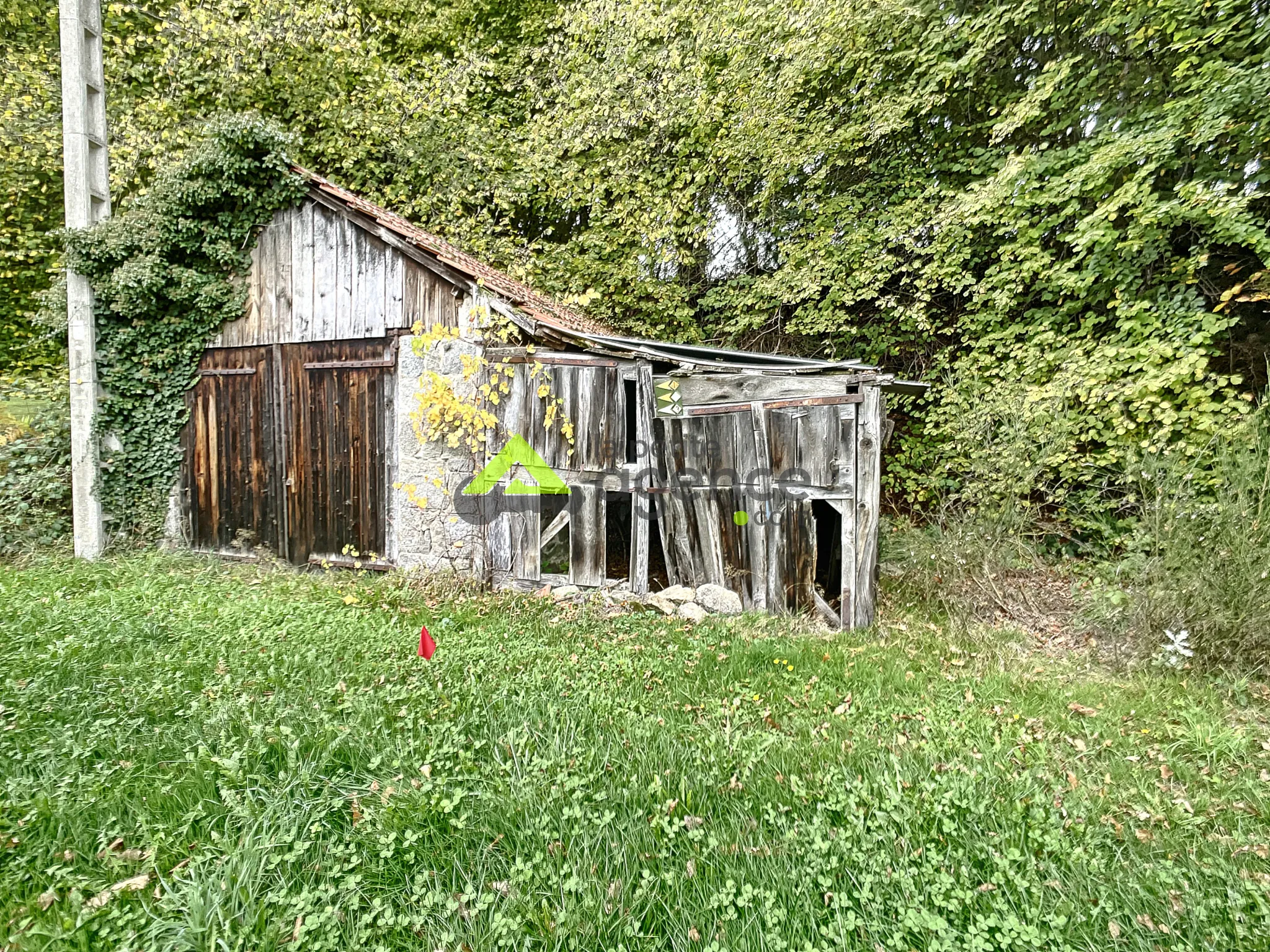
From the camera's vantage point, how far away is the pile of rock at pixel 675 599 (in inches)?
226

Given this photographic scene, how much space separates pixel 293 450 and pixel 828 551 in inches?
273

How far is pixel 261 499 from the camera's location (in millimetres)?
7375

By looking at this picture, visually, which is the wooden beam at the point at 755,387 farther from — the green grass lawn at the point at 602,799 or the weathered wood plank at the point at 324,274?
the weathered wood plank at the point at 324,274

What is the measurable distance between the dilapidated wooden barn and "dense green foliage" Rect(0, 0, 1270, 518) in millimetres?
2750

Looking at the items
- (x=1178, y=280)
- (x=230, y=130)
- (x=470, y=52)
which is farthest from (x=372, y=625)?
(x=470, y=52)

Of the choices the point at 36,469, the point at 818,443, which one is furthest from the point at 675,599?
the point at 36,469

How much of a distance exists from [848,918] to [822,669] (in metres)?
2.34

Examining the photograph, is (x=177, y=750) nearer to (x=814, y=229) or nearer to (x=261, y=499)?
(x=261, y=499)

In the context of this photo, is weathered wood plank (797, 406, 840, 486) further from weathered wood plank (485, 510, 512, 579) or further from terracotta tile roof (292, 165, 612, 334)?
weathered wood plank (485, 510, 512, 579)

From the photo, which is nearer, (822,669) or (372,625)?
(822,669)

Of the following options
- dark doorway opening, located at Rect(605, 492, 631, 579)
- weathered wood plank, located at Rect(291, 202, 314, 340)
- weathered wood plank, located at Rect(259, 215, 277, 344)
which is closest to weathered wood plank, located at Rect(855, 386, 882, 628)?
dark doorway opening, located at Rect(605, 492, 631, 579)

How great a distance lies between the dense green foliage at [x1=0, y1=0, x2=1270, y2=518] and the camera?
19.8ft

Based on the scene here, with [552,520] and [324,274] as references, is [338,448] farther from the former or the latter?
[552,520]

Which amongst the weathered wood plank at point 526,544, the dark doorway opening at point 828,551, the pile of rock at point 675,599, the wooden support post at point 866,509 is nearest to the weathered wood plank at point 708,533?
the pile of rock at point 675,599
